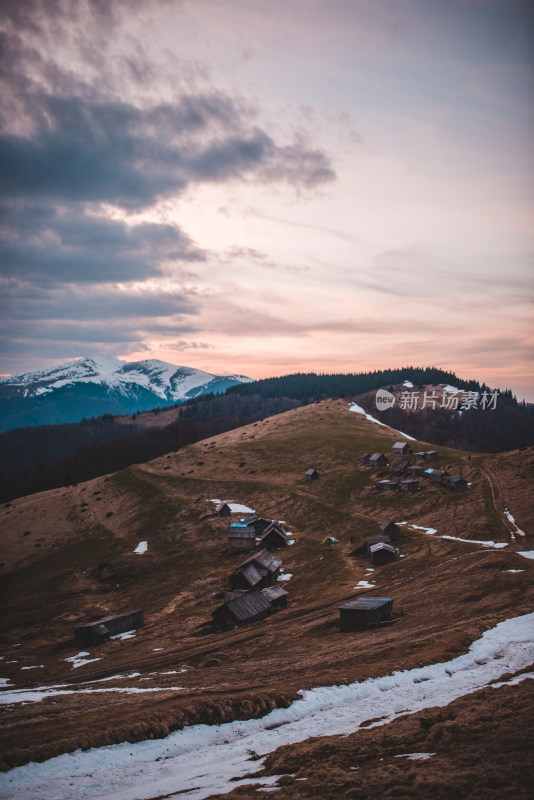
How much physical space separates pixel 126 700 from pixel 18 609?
2151 inches

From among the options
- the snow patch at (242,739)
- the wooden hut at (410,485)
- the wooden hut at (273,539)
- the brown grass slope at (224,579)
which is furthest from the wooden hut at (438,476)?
the snow patch at (242,739)

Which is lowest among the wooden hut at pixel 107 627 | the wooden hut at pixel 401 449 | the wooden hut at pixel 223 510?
the wooden hut at pixel 107 627

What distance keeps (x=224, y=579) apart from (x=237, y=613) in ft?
53.0

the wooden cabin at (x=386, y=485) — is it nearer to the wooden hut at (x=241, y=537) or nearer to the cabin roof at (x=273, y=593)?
→ the wooden hut at (x=241, y=537)

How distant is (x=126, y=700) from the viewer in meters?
27.3

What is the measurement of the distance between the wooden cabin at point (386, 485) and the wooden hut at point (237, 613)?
4799cm

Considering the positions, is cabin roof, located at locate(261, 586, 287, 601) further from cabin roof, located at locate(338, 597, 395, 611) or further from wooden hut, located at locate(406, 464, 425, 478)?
wooden hut, located at locate(406, 464, 425, 478)

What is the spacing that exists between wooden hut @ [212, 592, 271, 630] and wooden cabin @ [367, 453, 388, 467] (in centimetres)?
6037

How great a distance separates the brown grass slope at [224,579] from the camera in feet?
87.7

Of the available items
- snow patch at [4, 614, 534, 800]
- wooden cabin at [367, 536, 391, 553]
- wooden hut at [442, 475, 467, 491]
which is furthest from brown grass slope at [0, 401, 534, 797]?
wooden hut at [442, 475, 467, 491]

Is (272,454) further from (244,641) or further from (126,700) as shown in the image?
(126,700)

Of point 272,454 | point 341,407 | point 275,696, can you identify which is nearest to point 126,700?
point 275,696

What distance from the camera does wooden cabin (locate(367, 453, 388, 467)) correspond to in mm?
108250

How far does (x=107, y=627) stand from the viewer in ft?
187
